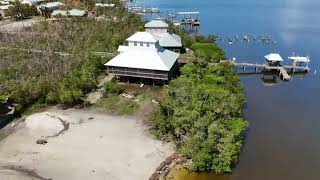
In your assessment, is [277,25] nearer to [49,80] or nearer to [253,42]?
[253,42]

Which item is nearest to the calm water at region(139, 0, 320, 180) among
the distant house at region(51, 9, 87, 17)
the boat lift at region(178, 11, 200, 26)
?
the boat lift at region(178, 11, 200, 26)

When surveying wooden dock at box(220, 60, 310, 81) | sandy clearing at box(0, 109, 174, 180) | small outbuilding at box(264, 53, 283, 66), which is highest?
small outbuilding at box(264, 53, 283, 66)

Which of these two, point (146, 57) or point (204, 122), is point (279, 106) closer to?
point (204, 122)

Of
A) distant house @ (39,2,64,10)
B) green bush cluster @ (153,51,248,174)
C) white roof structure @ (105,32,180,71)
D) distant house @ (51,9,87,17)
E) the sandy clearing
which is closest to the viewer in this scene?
the sandy clearing

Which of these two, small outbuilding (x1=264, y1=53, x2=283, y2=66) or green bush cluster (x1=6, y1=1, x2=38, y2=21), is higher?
green bush cluster (x1=6, y1=1, x2=38, y2=21)

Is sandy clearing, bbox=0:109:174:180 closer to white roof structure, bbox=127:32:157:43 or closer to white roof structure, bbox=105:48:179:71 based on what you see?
white roof structure, bbox=105:48:179:71

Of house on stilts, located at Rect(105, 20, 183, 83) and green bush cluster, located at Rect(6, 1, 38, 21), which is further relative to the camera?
green bush cluster, located at Rect(6, 1, 38, 21)

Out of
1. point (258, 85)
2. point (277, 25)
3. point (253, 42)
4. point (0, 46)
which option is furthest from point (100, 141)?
point (277, 25)

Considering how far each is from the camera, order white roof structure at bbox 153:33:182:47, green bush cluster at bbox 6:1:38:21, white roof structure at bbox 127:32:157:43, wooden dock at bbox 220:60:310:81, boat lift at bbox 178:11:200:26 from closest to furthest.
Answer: white roof structure at bbox 127:32:157:43 → wooden dock at bbox 220:60:310:81 → white roof structure at bbox 153:33:182:47 → green bush cluster at bbox 6:1:38:21 → boat lift at bbox 178:11:200:26
